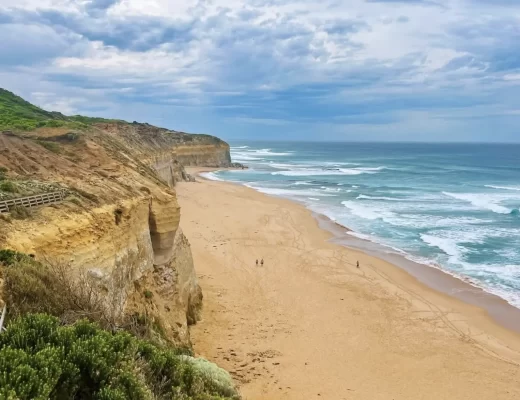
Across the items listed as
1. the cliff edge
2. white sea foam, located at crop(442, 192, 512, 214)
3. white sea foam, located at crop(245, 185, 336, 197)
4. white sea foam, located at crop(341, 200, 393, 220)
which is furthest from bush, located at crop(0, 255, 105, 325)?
white sea foam, located at crop(245, 185, 336, 197)

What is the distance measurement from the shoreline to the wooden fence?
18205mm

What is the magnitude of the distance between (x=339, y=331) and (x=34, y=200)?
11.9 meters

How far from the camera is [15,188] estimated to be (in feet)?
41.1

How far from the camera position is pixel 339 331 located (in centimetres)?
1772

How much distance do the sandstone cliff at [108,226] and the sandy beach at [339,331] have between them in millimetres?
2324

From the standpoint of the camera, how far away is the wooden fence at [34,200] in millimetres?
11242

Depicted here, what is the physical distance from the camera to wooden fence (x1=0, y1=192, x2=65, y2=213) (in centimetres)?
1124

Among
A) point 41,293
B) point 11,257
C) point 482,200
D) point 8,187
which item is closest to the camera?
point 41,293

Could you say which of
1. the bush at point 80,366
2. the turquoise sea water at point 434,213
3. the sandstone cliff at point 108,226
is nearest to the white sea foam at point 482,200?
the turquoise sea water at point 434,213

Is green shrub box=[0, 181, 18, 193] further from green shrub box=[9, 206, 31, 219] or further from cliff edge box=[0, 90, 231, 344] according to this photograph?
green shrub box=[9, 206, 31, 219]

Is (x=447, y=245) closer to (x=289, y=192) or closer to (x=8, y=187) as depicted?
(x=8, y=187)

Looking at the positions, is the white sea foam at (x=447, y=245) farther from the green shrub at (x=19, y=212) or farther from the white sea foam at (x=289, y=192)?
the green shrub at (x=19, y=212)

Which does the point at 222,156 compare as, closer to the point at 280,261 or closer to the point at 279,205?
the point at 279,205

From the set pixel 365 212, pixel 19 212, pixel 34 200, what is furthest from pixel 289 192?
pixel 19 212
